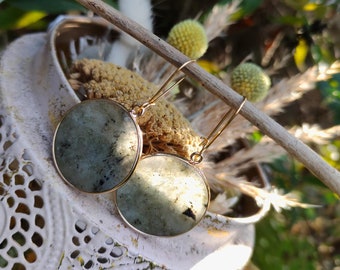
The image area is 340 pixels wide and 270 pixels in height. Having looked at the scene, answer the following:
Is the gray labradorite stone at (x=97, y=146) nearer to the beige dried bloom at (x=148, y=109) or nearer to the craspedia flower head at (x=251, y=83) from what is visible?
the beige dried bloom at (x=148, y=109)

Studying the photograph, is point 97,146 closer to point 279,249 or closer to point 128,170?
point 128,170

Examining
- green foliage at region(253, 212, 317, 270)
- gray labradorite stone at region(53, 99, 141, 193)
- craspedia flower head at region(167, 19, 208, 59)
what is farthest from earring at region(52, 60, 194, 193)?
green foliage at region(253, 212, 317, 270)

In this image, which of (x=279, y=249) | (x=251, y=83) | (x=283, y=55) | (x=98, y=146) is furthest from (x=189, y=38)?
(x=279, y=249)

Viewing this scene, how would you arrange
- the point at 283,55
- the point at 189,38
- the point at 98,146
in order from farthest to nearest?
the point at 283,55, the point at 189,38, the point at 98,146

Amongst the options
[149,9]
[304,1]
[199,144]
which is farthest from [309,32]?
[199,144]

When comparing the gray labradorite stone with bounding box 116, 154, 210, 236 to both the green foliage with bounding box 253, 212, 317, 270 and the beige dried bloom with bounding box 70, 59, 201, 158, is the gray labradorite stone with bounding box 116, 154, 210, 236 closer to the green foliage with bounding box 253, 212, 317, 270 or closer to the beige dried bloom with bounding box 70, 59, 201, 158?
the beige dried bloom with bounding box 70, 59, 201, 158
